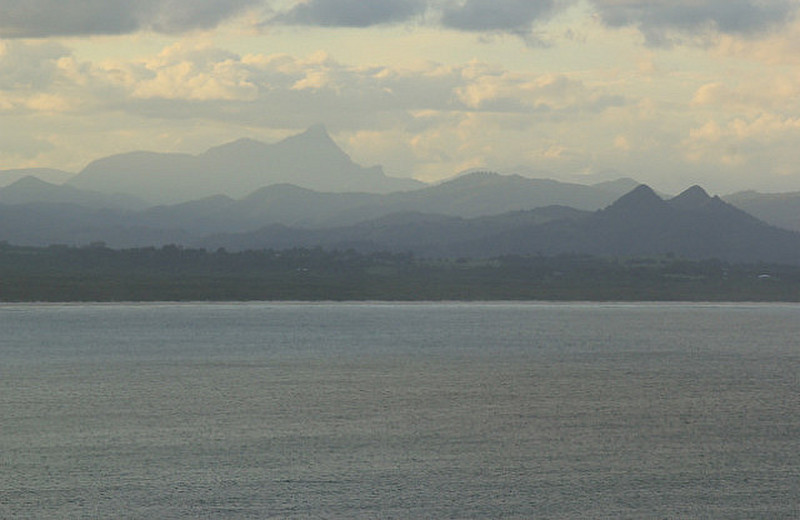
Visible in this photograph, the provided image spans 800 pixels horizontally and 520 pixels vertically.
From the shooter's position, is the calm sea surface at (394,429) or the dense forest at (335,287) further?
the dense forest at (335,287)

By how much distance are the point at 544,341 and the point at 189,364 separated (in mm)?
32020

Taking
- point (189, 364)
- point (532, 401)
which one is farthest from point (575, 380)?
point (189, 364)

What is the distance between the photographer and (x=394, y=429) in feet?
121

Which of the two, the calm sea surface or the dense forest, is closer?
the calm sea surface

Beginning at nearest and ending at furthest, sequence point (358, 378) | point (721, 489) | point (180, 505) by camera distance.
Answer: point (180, 505), point (721, 489), point (358, 378)

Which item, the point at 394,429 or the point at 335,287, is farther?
the point at 335,287

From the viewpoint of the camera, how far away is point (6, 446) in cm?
3253

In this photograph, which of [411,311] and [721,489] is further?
[411,311]

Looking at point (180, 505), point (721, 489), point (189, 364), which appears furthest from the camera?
point (189, 364)

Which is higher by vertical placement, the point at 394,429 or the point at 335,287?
the point at 335,287

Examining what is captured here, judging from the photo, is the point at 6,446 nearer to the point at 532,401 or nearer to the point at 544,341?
the point at 532,401

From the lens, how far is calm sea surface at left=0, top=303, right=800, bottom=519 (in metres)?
26.5

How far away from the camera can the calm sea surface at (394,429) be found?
26.5m

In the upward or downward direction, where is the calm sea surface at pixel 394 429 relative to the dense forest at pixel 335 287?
downward
